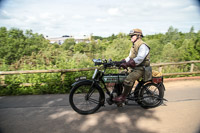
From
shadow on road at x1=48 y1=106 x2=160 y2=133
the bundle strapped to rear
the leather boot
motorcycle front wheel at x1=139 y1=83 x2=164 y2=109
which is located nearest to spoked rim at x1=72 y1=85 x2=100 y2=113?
shadow on road at x1=48 y1=106 x2=160 y2=133

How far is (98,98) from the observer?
380cm

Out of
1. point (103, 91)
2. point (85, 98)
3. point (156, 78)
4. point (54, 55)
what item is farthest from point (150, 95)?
point (54, 55)

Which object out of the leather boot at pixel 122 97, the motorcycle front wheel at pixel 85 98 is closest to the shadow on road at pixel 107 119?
the motorcycle front wheel at pixel 85 98

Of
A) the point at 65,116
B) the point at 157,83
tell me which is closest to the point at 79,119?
the point at 65,116

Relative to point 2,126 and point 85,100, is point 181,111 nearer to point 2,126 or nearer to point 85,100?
point 85,100

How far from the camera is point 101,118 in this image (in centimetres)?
352

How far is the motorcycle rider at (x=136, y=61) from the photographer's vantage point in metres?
3.45

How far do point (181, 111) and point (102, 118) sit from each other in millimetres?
2072

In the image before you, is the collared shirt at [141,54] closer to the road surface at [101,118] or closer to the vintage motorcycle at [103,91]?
the vintage motorcycle at [103,91]

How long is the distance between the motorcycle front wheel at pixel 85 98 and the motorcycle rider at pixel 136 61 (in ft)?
1.56

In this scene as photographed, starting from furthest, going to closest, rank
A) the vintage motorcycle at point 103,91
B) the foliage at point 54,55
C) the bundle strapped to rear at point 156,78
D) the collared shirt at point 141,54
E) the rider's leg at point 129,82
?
the foliage at point 54,55, the bundle strapped to rear at point 156,78, the vintage motorcycle at point 103,91, the rider's leg at point 129,82, the collared shirt at point 141,54

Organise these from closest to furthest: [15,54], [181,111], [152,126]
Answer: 1. [152,126]
2. [181,111]
3. [15,54]

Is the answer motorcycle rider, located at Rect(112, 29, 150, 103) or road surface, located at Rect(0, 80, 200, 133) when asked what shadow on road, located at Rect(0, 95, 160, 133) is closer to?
road surface, located at Rect(0, 80, 200, 133)

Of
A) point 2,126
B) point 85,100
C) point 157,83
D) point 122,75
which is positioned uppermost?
point 122,75
